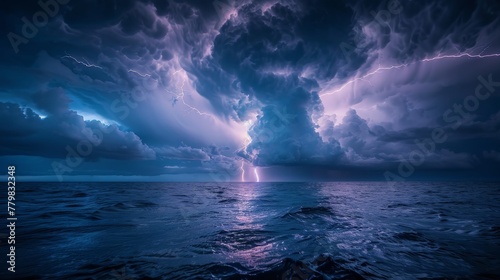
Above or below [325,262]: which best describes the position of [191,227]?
below

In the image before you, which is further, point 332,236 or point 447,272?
point 332,236

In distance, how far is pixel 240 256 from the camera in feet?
23.8

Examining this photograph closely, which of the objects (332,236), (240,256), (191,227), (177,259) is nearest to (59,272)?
(177,259)

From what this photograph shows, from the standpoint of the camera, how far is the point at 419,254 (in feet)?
24.6

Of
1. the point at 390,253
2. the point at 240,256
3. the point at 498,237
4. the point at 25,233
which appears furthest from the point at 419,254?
the point at 25,233

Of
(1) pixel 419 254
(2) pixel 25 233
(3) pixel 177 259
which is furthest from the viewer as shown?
(2) pixel 25 233

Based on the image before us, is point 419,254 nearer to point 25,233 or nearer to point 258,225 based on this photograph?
point 258,225

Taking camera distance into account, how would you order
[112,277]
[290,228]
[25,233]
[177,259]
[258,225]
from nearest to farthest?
1. [112,277]
2. [177,259]
3. [25,233]
4. [290,228]
5. [258,225]

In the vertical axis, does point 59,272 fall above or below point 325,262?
below

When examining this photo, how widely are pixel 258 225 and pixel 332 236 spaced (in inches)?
171

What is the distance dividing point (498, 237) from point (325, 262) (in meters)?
9.50

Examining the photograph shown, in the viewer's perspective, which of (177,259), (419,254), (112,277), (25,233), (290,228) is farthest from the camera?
(290,228)

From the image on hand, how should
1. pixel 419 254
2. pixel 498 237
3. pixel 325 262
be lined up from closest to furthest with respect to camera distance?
pixel 325 262 → pixel 419 254 → pixel 498 237

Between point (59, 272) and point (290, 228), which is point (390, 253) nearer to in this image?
point (290, 228)
